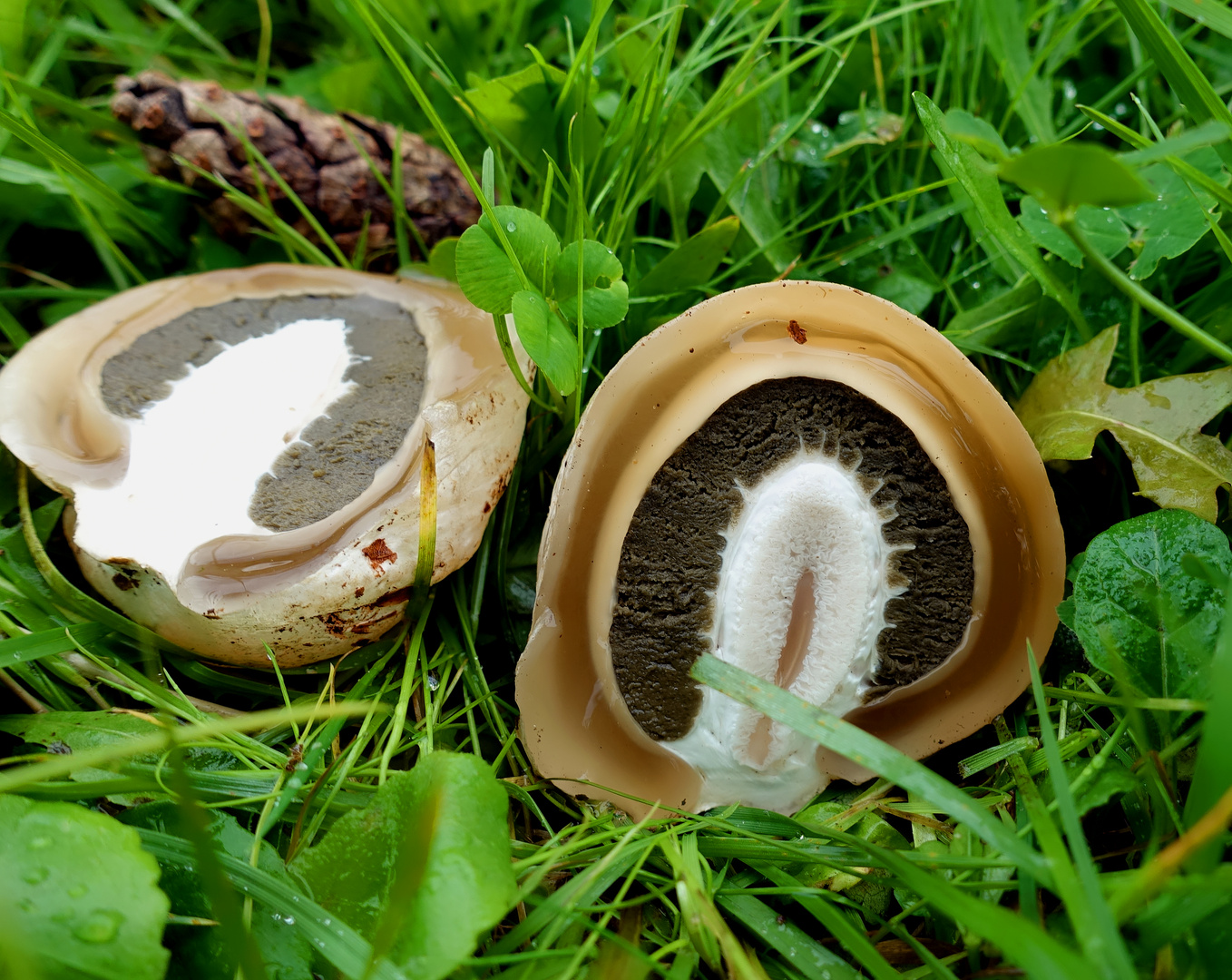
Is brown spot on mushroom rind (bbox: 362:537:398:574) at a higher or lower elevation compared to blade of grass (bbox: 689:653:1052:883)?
higher

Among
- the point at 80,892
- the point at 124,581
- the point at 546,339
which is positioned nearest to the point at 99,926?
the point at 80,892

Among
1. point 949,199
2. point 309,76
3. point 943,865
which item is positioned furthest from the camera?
point 309,76

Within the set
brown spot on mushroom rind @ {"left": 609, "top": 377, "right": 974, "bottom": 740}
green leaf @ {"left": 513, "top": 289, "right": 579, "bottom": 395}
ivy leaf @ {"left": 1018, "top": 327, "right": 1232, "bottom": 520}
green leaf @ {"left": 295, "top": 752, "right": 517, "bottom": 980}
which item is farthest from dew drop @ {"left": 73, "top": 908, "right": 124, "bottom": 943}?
ivy leaf @ {"left": 1018, "top": 327, "right": 1232, "bottom": 520}

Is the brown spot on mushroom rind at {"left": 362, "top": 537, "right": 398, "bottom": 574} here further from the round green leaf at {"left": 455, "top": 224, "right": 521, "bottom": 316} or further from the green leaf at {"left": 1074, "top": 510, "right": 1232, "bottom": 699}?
the green leaf at {"left": 1074, "top": 510, "right": 1232, "bottom": 699}

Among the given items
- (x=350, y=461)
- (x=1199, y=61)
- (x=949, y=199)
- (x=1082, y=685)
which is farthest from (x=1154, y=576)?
(x=1199, y=61)

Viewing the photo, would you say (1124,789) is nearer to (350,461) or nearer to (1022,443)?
(1022,443)

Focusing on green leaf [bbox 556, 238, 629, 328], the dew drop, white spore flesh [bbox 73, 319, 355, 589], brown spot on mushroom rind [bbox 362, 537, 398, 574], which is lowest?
the dew drop

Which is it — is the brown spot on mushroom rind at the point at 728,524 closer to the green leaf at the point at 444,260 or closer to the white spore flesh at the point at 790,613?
the white spore flesh at the point at 790,613
